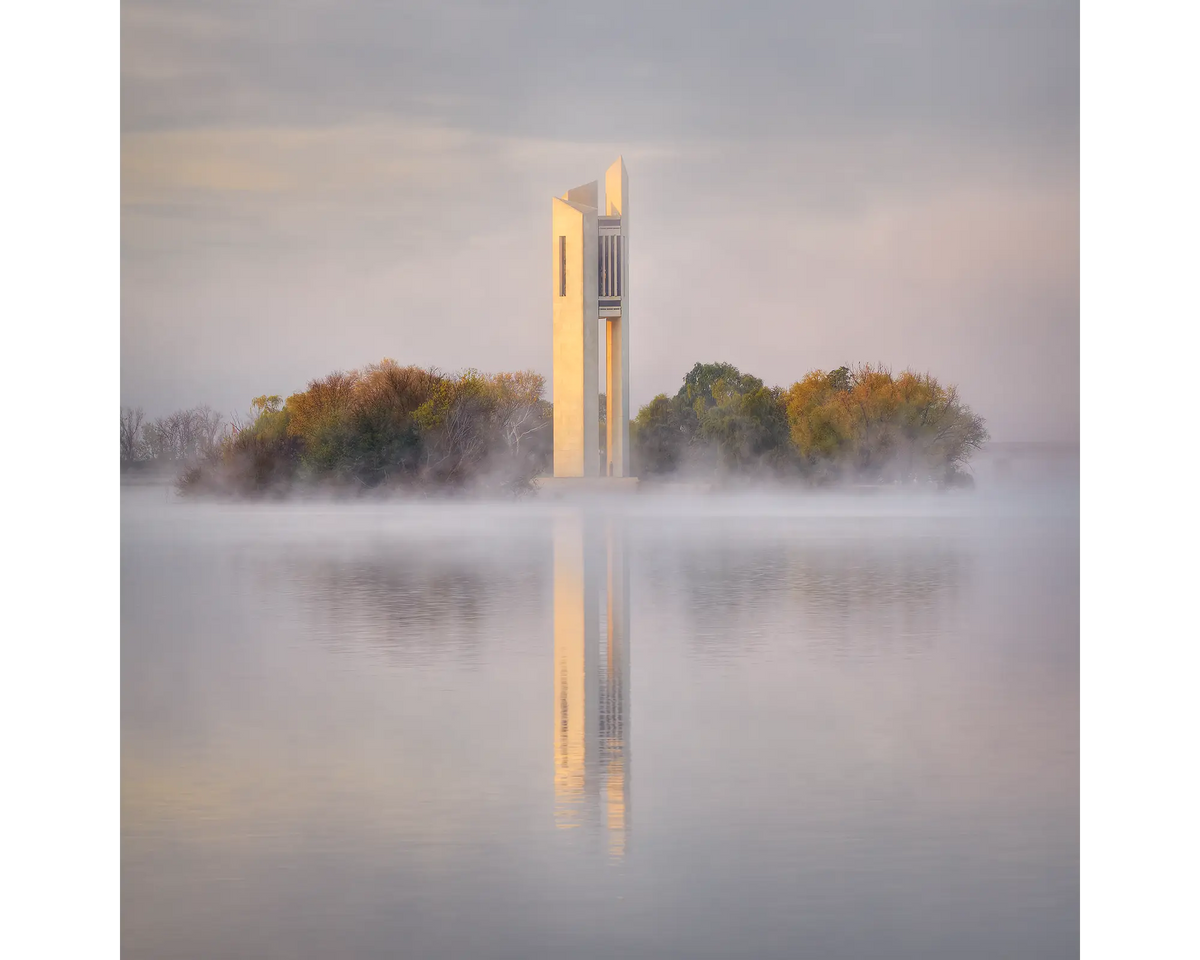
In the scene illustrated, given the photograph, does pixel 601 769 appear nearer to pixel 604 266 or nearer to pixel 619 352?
pixel 604 266

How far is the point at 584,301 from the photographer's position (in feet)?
104

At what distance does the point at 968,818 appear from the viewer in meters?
3.72

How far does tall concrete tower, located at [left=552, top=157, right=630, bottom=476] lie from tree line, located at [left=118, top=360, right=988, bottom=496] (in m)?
1.06

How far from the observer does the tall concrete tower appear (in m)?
31.4

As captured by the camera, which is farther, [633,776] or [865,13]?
[865,13]

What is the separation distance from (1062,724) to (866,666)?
1235 millimetres

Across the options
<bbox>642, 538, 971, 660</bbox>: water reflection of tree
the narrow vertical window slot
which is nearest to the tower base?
the narrow vertical window slot

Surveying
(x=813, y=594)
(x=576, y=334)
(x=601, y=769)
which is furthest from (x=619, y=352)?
(x=601, y=769)

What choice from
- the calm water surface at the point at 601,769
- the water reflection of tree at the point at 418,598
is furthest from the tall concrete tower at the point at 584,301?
the calm water surface at the point at 601,769

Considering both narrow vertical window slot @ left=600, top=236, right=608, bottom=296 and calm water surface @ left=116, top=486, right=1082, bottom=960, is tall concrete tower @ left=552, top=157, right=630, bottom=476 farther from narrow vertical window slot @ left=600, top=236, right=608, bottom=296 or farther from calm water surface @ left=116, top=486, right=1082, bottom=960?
calm water surface @ left=116, top=486, right=1082, bottom=960

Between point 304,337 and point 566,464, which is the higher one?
point 304,337

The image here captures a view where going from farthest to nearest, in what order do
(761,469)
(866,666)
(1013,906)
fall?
(761,469), (866,666), (1013,906)
